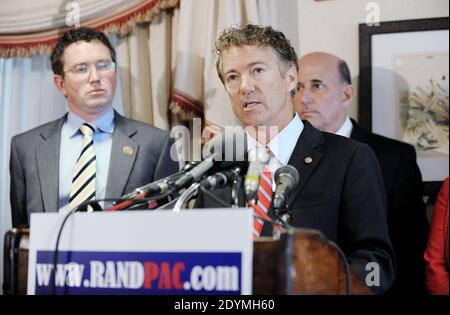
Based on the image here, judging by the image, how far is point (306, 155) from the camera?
2.01m

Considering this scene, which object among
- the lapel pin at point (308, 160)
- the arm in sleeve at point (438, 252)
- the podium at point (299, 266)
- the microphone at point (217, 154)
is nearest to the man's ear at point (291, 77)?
the lapel pin at point (308, 160)

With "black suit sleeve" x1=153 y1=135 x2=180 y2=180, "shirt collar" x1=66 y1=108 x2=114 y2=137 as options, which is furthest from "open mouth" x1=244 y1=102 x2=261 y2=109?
"shirt collar" x1=66 y1=108 x2=114 y2=137

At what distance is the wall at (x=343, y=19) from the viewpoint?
2846mm

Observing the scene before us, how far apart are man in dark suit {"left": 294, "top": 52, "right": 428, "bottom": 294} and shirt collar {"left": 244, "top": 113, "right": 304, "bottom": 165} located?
696 millimetres

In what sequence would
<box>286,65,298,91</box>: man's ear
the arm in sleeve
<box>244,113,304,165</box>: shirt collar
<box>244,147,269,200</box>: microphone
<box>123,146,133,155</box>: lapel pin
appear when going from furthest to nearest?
<box>123,146,133,155</box>: lapel pin
the arm in sleeve
<box>286,65,298,91</box>: man's ear
<box>244,113,304,165</box>: shirt collar
<box>244,147,269,200</box>: microphone

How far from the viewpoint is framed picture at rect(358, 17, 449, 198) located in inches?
111

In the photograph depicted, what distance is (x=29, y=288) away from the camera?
1293mm

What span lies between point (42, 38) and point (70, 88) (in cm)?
51

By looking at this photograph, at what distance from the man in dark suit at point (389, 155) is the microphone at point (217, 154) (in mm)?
999

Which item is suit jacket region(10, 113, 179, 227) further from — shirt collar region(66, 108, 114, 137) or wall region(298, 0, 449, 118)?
wall region(298, 0, 449, 118)

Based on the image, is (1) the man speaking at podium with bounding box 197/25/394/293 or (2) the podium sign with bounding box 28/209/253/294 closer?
(2) the podium sign with bounding box 28/209/253/294

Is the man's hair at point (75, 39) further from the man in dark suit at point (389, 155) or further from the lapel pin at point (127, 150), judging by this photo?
the man in dark suit at point (389, 155)
